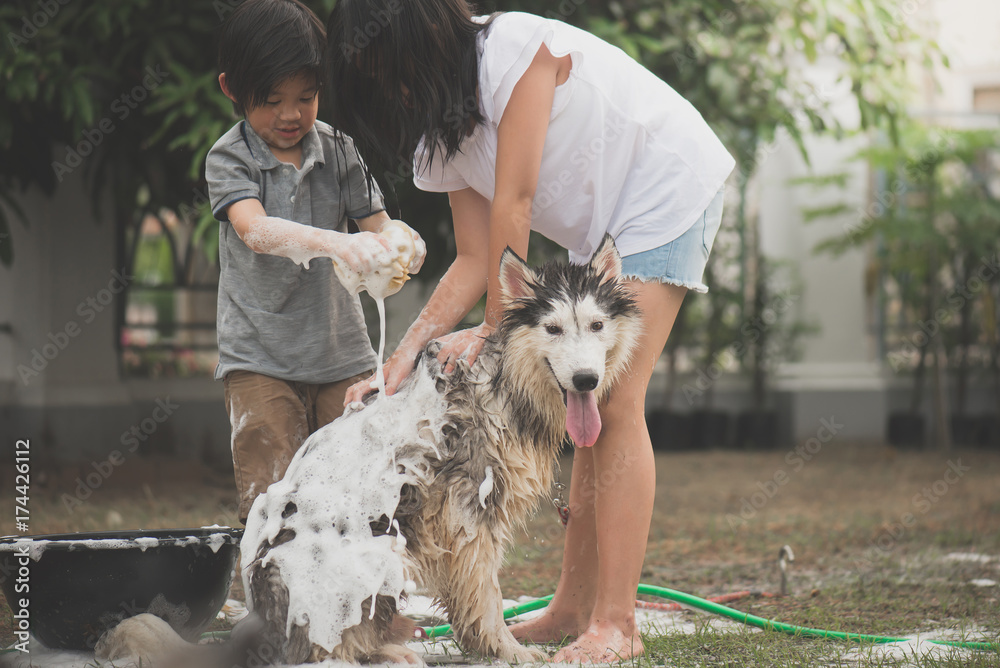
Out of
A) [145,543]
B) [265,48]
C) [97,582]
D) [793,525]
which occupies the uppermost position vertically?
[265,48]

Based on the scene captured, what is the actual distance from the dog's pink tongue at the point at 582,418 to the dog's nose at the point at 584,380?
85mm

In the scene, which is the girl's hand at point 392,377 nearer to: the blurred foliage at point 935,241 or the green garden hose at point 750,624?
the green garden hose at point 750,624

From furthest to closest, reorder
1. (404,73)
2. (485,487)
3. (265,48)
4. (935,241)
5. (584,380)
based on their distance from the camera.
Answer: (935,241) < (265,48) < (404,73) < (485,487) < (584,380)

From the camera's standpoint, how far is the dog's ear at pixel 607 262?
2.54 metres

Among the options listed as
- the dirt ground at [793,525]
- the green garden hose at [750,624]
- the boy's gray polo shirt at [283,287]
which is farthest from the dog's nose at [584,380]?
the dirt ground at [793,525]

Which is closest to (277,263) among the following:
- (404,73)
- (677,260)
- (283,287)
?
(283,287)

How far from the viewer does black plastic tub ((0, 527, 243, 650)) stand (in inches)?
99.6

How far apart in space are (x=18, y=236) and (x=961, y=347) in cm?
1089

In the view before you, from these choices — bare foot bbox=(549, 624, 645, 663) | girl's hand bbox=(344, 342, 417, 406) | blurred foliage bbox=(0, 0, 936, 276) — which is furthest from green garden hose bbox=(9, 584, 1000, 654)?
blurred foliage bbox=(0, 0, 936, 276)

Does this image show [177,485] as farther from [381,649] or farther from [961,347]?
[961,347]

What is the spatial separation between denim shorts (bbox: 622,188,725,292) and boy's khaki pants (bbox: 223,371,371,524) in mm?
1225

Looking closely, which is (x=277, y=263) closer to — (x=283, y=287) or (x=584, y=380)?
(x=283, y=287)

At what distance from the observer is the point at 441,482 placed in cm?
250

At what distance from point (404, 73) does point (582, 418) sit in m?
1.16
